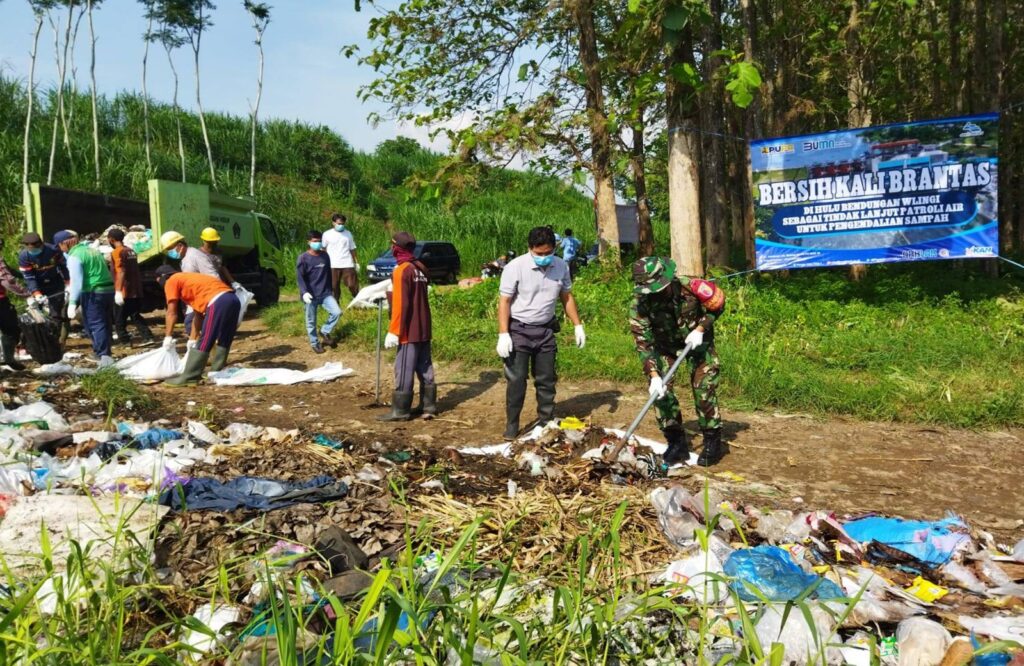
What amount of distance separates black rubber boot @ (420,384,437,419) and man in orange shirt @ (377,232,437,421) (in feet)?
0.43

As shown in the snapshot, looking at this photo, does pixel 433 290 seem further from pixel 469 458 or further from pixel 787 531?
pixel 787 531

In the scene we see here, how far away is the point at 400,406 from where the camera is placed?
6.98 meters

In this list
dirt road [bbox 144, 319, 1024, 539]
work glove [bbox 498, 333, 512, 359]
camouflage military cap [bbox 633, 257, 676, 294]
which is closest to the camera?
dirt road [bbox 144, 319, 1024, 539]

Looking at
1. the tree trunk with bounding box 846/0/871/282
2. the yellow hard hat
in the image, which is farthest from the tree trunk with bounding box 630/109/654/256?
the yellow hard hat

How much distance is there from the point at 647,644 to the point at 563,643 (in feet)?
1.19

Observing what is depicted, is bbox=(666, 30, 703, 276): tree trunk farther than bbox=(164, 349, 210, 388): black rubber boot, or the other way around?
bbox=(666, 30, 703, 276): tree trunk

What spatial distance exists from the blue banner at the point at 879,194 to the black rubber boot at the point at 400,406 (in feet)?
15.8

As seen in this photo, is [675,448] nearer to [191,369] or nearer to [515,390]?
[515,390]

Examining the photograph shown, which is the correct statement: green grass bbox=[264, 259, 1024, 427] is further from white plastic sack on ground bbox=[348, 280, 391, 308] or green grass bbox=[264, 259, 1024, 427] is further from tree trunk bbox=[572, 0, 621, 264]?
white plastic sack on ground bbox=[348, 280, 391, 308]

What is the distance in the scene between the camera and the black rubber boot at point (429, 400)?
7141 millimetres

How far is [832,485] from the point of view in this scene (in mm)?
5105

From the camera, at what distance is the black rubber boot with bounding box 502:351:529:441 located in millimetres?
6305

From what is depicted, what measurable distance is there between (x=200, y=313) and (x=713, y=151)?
9130 mm

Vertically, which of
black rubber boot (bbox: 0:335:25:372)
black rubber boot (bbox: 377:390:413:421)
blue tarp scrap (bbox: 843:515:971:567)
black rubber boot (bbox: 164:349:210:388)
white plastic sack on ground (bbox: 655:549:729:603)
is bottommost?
blue tarp scrap (bbox: 843:515:971:567)
